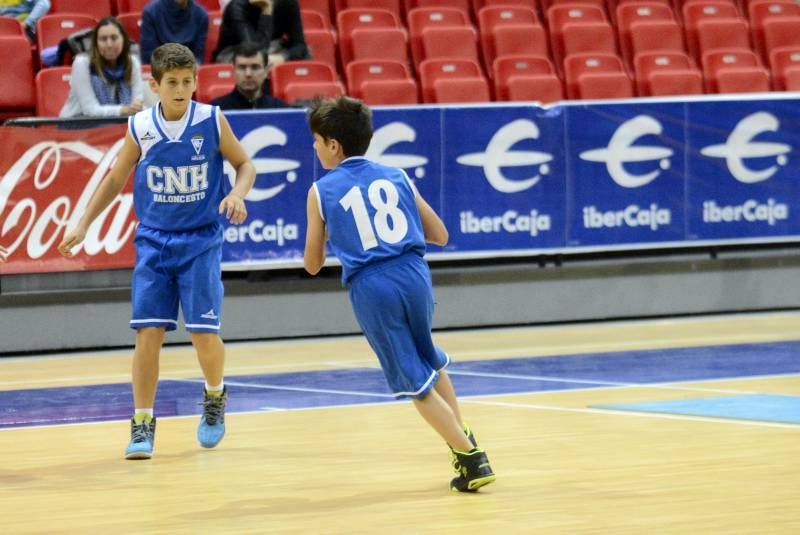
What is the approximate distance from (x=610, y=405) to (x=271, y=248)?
4.24m

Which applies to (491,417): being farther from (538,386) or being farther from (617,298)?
(617,298)

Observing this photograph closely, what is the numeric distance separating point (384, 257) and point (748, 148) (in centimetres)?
804

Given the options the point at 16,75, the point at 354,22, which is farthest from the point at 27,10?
the point at 354,22

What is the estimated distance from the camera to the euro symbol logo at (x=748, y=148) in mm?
13000

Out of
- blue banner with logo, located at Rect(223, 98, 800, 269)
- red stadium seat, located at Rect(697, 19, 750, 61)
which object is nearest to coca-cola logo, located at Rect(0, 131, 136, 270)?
blue banner with logo, located at Rect(223, 98, 800, 269)

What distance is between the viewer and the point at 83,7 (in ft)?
45.0

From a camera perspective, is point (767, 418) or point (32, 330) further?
point (32, 330)

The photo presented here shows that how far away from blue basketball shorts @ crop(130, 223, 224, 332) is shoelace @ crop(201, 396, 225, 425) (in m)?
0.33

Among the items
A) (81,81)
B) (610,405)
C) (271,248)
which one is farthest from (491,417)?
(81,81)

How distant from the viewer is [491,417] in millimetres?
7762

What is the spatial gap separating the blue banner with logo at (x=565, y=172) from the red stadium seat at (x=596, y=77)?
3.47ft

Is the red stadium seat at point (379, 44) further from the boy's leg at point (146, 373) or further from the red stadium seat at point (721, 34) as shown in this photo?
the boy's leg at point (146, 373)

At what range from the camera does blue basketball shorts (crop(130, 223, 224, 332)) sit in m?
6.86

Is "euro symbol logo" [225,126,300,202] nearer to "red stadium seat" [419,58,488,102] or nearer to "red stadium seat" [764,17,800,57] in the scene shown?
"red stadium seat" [419,58,488,102]
